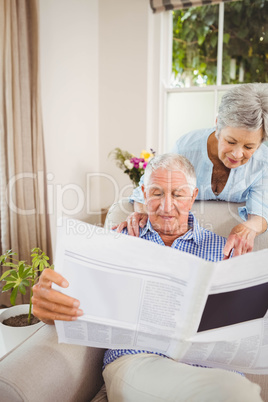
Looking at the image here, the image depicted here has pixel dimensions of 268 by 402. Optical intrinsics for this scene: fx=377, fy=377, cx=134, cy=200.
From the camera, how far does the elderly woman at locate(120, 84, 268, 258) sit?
133 centimetres

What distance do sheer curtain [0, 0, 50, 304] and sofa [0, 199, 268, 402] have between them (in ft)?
4.56

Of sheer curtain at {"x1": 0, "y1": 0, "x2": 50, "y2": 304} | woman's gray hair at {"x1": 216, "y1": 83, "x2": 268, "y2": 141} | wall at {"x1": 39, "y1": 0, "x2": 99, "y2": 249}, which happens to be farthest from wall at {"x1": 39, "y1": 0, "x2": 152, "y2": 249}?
woman's gray hair at {"x1": 216, "y1": 83, "x2": 268, "y2": 141}

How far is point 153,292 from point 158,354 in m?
0.28

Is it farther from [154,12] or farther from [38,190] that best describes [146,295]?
[154,12]

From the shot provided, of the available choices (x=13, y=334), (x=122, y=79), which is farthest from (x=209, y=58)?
(x=13, y=334)

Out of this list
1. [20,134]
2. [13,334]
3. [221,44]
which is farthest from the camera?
[221,44]

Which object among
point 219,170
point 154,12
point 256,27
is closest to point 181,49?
point 154,12

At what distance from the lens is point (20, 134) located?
240 cm

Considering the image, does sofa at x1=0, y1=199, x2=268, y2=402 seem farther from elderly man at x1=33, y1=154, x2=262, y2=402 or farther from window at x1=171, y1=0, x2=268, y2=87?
window at x1=171, y1=0, x2=268, y2=87

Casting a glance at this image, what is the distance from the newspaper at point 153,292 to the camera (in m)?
0.93

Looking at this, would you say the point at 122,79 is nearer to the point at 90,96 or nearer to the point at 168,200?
the point at 90,96

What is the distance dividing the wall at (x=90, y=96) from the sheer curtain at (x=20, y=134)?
0.24 metres

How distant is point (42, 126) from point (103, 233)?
5.77 feet

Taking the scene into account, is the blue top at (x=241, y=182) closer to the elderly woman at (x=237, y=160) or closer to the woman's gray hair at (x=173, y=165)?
the elderly woman at (x=237, y=160)
